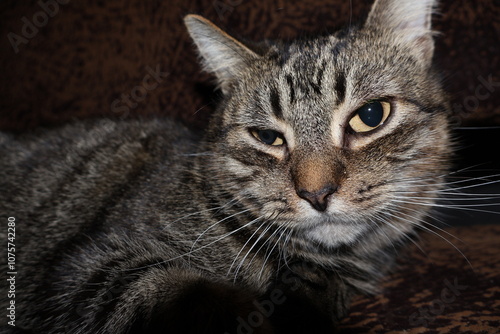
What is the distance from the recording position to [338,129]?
98 cm

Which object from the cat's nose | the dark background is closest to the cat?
the cat's nose

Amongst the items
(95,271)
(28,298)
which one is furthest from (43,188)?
(95,271)

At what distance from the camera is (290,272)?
3.38ft

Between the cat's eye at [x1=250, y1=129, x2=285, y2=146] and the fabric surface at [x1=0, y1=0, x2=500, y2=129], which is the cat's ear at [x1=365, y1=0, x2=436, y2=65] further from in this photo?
the cat's eye at [x1=250, y1=129, x2=285, y2=146]

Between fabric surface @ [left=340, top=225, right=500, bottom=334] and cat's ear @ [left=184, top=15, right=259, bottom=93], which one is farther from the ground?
cat's ear @ [left=184, top=15, right=259, bottom=93]

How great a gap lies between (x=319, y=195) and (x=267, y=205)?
135 millimetres

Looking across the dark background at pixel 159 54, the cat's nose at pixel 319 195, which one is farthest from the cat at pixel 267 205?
the dark background at pixel 159 54

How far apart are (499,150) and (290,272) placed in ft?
3.03

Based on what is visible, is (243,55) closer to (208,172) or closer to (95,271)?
(208,172)

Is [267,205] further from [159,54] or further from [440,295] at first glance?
[159,54]

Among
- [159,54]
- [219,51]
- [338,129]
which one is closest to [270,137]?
[338,129]

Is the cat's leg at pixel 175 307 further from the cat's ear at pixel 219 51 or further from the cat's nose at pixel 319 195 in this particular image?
the cat's ear at pixel 219 51

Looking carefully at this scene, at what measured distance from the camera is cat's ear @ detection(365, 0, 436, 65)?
44.3 inches

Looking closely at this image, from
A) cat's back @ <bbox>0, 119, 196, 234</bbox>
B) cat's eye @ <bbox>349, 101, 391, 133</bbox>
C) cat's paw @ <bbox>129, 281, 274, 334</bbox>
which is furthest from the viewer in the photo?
cat's back @ <bbox>0, 119, 196, 234</bbox>
